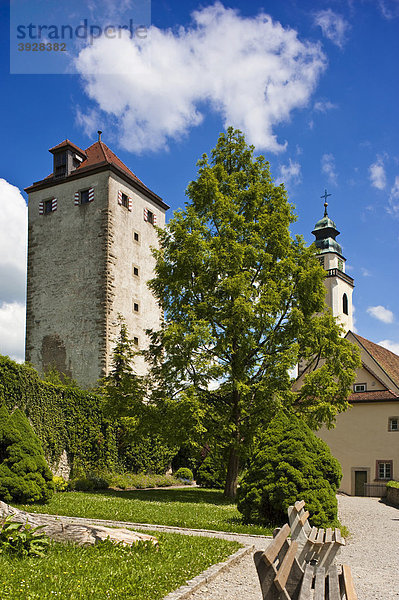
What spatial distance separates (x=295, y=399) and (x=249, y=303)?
345 cm

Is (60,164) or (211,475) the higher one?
(60,164)

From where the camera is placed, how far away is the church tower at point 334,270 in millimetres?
64688

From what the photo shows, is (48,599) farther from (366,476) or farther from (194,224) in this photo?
(366,476)

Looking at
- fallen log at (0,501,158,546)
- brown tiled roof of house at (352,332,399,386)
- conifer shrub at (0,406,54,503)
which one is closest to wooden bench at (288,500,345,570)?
fallen log at (0,501,158,546)

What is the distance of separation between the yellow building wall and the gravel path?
599 inches

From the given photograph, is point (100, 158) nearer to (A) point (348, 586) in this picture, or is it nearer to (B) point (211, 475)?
(B) point (211, 475)

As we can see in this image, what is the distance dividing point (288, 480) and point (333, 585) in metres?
6.72

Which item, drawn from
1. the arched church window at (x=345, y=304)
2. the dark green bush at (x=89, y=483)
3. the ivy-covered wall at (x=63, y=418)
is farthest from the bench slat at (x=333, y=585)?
the arched church window at (x=345, y=304)

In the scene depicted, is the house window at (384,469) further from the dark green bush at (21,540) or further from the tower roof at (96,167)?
the dark green bush at (21,540)

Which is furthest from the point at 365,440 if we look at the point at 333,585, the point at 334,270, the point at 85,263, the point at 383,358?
the point at 334,270

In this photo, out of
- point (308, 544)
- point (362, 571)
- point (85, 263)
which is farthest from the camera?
point (85, 263)

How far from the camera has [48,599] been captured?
16.9ft

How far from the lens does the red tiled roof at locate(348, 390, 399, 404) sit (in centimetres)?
2846

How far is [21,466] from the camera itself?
13578 mm
